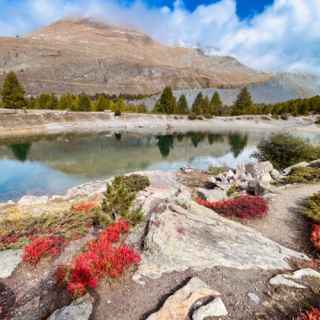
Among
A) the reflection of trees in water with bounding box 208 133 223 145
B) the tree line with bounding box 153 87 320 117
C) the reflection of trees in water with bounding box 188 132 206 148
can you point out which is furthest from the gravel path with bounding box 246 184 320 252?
the tree line with bounding box 153 87 320 117

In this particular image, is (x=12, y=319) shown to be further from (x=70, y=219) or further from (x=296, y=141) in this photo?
(x=296, y=141)

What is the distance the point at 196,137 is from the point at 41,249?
47536mm

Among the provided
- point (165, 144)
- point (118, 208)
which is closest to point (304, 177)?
point (118, 208)

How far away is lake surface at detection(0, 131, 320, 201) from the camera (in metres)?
22.2

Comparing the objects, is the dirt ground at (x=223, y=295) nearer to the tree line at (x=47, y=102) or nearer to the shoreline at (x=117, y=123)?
the shoreline at (x=117, y=123)

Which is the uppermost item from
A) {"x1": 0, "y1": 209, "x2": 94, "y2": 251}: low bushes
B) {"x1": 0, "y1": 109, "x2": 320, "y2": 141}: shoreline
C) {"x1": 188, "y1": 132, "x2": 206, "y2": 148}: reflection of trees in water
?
{"x1": 0, "y1": 209, "x2": 94, "y2": 251}: low bushes

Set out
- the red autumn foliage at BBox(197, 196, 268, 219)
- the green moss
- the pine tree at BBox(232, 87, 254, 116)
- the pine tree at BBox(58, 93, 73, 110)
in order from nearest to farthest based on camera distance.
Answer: the green moss < the red autumn foliage at BBox(197, 196, 268, 219) < the pine tree at BBox(58, 93, 73, 110) < the pine tree at BBox(232, 87, 254, 116)

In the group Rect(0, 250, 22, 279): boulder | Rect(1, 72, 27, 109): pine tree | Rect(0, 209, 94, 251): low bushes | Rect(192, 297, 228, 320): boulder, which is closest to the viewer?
Rect(192, 297, 228, 320): boulder

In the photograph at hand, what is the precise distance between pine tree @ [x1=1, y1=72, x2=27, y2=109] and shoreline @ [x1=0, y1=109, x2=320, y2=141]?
5331mm

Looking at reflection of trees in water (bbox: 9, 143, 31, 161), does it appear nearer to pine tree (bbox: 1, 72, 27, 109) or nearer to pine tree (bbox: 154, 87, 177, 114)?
pine tree (bbox: 1, 72, 27, 109)

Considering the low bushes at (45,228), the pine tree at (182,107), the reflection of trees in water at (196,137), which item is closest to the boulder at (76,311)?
the low bushes at (45,228)

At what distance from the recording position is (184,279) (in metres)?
5.55

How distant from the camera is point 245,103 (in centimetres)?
8362

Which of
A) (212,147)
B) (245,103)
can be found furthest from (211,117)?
(212,147)
